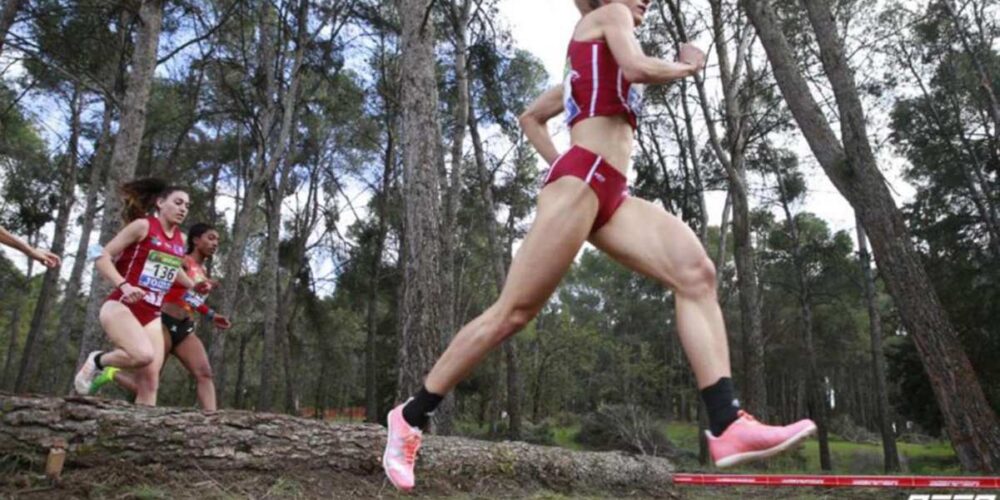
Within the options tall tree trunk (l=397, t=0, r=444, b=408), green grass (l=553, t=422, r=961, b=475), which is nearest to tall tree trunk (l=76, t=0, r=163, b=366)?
tall tree trunk (l=397, t=0, r=444, b=408)

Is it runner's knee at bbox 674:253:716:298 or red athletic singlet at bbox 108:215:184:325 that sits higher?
red athletic singlet at bbox 108:215:184:325

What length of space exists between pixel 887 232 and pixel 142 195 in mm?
6858

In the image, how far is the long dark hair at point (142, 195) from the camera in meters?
4.87

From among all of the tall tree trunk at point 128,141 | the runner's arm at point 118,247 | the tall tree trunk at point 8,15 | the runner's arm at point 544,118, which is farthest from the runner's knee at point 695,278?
the tall tree trunk at point 8,15

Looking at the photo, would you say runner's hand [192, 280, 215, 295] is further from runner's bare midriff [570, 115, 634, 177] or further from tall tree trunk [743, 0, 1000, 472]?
tall tree trunk [743, 0, 1000, 472]

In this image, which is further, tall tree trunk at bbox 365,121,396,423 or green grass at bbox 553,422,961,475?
green grass at bbox 553,422,961,475

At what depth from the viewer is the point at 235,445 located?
3.96 metres

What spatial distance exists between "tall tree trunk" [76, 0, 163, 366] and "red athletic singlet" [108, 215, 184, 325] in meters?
4.04

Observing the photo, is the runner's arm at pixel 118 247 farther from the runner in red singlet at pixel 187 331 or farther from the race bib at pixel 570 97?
the race bib at pixel 570 97

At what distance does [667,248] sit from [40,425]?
135 inches

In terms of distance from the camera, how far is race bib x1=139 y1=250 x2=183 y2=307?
4598 millimetres

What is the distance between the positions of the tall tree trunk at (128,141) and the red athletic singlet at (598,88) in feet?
25.4

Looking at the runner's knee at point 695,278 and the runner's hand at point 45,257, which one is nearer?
the runner's knee at point 695,278

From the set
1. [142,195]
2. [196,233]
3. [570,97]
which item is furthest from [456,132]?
[570,97]
